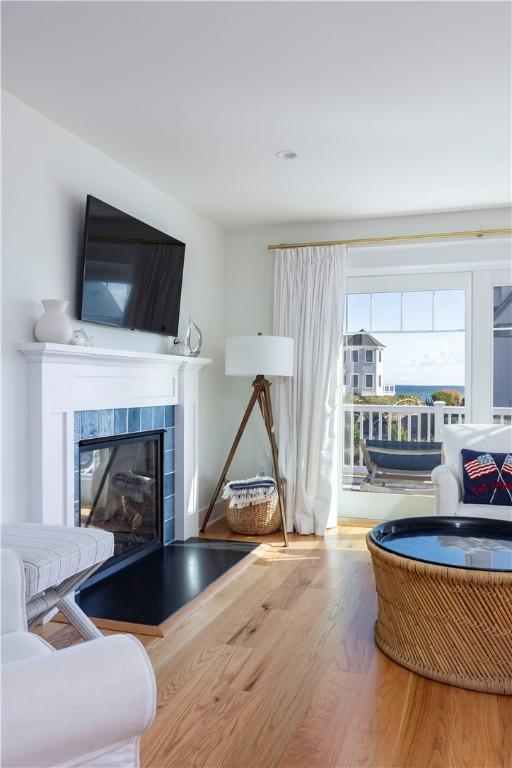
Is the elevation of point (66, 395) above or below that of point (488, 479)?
above

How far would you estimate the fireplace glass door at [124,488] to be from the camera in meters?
3.52

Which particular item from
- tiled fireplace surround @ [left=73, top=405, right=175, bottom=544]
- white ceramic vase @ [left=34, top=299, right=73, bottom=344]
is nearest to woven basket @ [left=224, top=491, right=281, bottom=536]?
tiled fireplace surround @ [left=73, top=405, right=175, bottom=544]

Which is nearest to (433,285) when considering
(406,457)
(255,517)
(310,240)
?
(310,240)

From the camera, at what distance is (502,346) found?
4.81m

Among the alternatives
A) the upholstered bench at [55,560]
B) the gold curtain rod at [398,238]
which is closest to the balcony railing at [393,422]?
the gold curtain rod at [398,238]

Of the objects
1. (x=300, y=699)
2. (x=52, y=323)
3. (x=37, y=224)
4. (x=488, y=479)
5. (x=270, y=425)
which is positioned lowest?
(x=300, y=699)

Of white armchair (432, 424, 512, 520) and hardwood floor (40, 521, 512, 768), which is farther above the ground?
white armchair (432, 424, 512, 520)

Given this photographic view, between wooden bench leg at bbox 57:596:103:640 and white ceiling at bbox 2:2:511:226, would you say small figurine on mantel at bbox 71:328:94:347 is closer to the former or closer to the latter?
white ceiling at bbox 2:2:511:226

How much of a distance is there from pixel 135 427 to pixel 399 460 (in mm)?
2319

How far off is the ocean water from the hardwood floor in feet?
7.05

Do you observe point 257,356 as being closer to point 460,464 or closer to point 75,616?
point 460,464

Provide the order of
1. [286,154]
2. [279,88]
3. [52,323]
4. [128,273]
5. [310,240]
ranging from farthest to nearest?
[310,240]
[128,273]
[286,154]
[52,323]
[279,88]

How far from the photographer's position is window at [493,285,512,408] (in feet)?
15.7

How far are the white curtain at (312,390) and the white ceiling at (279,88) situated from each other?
0.85 metres
